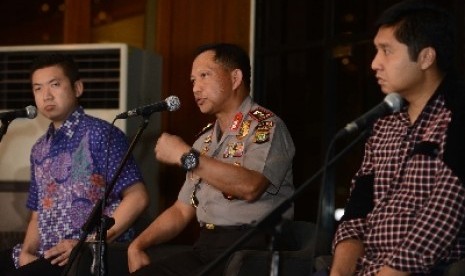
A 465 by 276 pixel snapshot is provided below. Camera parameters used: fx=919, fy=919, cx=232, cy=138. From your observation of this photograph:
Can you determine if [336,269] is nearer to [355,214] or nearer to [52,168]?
[355,214]

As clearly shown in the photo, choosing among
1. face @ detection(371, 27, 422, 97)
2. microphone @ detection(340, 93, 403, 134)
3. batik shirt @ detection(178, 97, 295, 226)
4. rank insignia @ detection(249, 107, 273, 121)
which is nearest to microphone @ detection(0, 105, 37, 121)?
batik shirt @ detection(178, 97, 295, 226)

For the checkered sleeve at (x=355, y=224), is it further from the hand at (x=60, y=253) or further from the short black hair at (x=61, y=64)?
the short black hair at (x=61, y=64)

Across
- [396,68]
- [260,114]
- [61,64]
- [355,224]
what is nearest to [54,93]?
[61,64]

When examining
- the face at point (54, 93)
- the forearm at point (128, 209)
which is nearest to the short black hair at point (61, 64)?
the face at point (54, 93)

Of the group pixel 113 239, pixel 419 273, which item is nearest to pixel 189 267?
pixel 113 239

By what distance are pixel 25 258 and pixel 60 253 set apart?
290 mm

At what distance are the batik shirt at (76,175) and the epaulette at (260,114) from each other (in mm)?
669

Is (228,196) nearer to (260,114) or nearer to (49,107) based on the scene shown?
(260,114)

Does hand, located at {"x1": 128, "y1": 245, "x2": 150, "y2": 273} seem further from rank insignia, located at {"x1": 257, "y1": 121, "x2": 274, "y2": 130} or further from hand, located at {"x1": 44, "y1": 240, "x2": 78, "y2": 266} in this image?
rank insignia, located at {"x1": 257, "y1": 121, "x2": 274, "y2": 130}

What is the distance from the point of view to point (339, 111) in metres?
4.68

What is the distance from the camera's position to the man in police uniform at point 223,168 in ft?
10.1

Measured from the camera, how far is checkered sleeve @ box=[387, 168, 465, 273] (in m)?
2.41

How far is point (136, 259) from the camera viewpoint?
3408 mm

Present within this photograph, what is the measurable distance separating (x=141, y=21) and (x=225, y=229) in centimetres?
235
